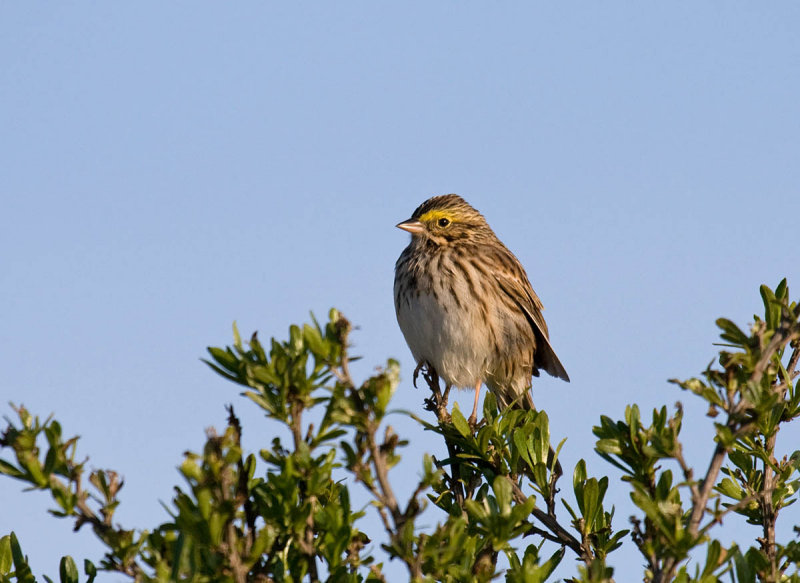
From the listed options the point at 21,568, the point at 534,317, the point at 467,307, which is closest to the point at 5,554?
the point at 21,568

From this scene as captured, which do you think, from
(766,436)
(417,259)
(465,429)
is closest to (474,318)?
(417,259)

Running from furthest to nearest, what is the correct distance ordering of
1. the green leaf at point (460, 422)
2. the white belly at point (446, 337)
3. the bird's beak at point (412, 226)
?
the bird's beak at point (412, 226), the white belly at point (446, 337), the green leaf at point (460, 422)

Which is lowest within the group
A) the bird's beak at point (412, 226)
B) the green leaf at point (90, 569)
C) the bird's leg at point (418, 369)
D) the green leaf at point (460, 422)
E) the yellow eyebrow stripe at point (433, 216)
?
the green leaf at point (90, 569)

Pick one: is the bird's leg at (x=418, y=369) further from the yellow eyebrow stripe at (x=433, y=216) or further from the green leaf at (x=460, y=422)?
the green leaf at (x=460, y=422)

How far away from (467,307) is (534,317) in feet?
3.16

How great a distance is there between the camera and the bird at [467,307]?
8.38 meters

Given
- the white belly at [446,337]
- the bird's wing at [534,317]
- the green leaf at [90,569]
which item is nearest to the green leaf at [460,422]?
the green leaf at [90,569]

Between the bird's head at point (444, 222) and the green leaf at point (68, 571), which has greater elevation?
the bird's head at point (444, 222)

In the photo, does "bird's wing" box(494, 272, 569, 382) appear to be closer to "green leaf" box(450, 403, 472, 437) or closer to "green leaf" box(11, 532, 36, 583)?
"green leaf" box(450, 403, 472, 437)

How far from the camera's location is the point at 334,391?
304 centimetres

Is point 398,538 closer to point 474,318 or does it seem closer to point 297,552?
point 297,552

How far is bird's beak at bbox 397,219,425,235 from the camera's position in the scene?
8992mm

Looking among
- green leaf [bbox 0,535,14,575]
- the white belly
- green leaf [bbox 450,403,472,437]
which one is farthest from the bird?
green leaf [bbox 0,535,14,575]

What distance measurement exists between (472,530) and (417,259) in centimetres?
480
